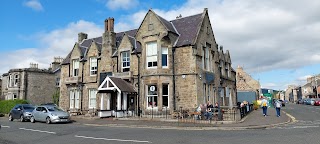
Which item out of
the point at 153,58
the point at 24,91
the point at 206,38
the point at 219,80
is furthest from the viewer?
the point at 24,91

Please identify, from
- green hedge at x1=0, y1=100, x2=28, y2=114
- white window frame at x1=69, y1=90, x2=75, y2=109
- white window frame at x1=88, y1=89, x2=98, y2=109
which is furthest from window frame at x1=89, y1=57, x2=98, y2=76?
green hedge at x1=0, y1=100, x2=28, y2=114

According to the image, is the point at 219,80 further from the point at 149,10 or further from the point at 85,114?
the point at 85,114

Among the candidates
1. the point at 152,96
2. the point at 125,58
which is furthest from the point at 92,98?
the point at 152,96

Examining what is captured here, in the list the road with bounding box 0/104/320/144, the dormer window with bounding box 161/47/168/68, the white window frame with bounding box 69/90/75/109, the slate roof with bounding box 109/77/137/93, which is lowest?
the road with bounding box 0/104/320/144

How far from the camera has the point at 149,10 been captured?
999 inches

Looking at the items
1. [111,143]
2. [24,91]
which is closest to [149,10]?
[111,143]

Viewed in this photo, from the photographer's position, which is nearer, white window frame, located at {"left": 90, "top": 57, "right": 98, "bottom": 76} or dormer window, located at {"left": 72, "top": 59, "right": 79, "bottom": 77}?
white window frame, located at {"left": 90, "top": 57, "right": 98, "bottom": 76}

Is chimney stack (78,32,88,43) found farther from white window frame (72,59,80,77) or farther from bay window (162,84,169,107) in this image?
bay window (162,84,169,107)

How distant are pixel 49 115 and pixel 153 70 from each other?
393 inches

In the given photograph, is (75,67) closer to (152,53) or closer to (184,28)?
(152,53)

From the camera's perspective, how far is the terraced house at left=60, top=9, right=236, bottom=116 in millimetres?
23391

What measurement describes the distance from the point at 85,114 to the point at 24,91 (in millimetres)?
20249

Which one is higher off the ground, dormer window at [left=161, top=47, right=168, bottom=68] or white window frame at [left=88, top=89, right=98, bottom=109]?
dormer window at [left=161, top=47, right=168, bottom=68]

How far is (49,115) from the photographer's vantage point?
20719 millimetres
